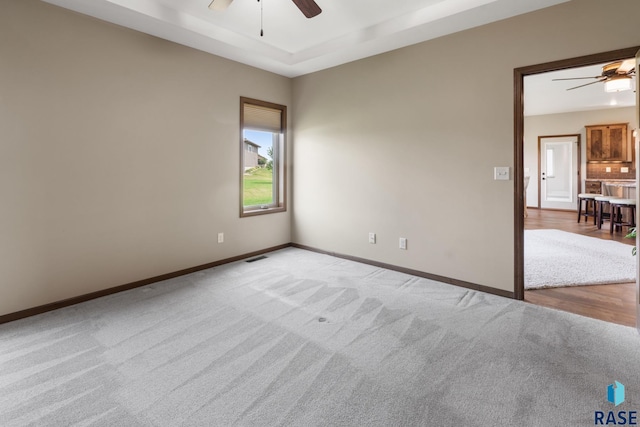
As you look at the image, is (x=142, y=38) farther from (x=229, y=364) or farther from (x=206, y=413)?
(x=206, y=413)

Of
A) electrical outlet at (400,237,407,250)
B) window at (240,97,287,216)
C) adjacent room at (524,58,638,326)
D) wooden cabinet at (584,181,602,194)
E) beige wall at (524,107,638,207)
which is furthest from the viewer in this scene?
wooden cabinet at (584,181,602,194)

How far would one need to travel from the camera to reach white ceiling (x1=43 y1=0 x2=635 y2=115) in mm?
2902

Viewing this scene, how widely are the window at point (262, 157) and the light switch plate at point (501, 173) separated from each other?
3014 mm

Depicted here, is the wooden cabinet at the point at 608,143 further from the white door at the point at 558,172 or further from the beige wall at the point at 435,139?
the beige wall at the point at 435,139

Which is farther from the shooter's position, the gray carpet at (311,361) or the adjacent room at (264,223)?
the adjacent room at (264,223)

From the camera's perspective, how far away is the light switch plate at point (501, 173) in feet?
10.1

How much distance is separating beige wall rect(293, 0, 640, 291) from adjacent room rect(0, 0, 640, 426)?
21 mm

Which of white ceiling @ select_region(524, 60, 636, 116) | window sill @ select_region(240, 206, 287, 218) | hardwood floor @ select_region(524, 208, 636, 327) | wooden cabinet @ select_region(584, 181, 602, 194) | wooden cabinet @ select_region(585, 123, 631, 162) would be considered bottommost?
hardwood floor @ select_region(524, 208, 636, 327)

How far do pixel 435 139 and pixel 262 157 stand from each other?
2.56 metres

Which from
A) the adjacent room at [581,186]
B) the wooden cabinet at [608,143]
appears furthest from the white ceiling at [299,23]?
the wooden cabinet at [608,143]

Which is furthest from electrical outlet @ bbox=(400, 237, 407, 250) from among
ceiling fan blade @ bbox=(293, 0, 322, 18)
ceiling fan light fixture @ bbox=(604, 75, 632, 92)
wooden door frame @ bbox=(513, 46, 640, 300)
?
ceiling fan light fixture @ bbox=(604, 75, 632, 92)

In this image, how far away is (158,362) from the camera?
6.84 ft

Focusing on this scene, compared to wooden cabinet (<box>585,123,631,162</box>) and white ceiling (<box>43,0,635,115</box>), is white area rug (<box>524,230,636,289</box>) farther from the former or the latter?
wooden cabinet (<box>585,123,631,162</box>)

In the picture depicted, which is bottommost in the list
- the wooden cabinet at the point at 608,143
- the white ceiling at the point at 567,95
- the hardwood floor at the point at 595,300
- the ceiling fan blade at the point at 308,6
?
the hardwood floor at the point at 595,300
